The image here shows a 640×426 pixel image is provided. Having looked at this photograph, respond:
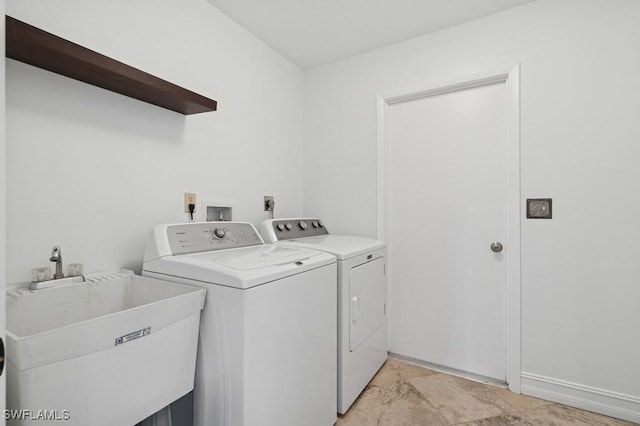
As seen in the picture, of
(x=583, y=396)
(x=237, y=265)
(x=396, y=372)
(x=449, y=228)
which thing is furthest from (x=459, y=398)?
(x=237, y=265)

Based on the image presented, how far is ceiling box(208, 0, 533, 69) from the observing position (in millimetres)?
1876

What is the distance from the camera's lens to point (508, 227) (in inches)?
75.9

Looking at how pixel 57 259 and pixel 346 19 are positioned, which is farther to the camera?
pixel 346 19

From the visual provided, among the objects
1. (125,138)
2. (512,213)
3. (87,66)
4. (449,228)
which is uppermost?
(87,66)

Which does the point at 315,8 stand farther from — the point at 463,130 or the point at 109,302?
the point at 109,302

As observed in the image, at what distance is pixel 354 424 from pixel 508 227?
1483mm

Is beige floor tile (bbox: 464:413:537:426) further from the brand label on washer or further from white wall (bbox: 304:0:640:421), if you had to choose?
the brand label on washer

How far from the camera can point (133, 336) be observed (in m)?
0.92

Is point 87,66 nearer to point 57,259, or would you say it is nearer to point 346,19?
point 57,259

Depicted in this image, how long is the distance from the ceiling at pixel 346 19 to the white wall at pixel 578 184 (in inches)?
7.1

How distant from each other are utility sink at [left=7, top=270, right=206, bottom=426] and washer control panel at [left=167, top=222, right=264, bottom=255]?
0.67 ft

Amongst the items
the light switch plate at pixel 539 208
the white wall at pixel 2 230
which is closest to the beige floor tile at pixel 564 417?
the light switch plate at pixel 539 208

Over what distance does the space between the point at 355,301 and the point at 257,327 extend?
76 cm

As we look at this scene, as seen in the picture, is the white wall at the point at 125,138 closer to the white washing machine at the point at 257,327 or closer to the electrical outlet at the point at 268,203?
the electrical outlet at the point at 268,203
